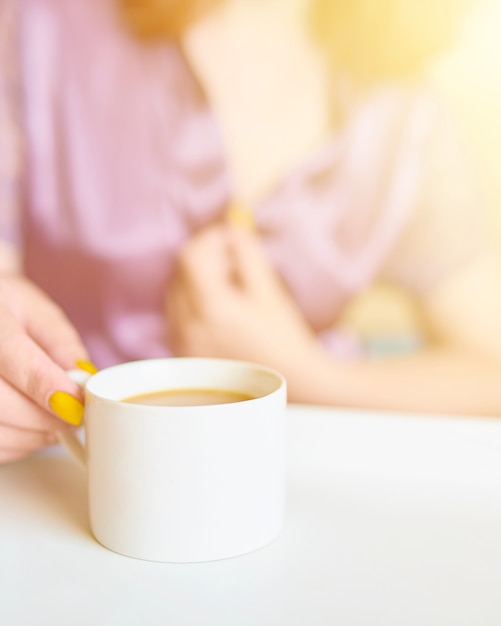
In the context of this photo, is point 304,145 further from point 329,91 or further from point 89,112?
point 89,112

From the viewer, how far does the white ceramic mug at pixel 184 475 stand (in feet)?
1.42

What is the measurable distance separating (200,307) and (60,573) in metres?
0.36

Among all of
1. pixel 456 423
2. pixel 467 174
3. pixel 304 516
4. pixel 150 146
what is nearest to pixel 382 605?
pixel 304 516

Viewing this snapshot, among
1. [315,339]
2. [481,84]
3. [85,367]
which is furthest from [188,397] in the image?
[481,84]

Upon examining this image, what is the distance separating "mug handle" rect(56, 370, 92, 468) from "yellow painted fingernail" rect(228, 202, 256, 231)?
0.89ft

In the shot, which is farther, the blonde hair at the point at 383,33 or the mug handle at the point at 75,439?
the blonde hair at the point at 383,33

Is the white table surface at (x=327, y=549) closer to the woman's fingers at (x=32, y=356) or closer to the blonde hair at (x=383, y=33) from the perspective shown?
the woman's fingers at (x=32, y=356)

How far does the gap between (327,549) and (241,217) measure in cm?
37

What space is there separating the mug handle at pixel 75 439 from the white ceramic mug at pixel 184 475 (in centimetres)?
4

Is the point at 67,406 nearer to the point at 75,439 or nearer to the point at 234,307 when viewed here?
the point at 75,439

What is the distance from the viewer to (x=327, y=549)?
1.56 feet

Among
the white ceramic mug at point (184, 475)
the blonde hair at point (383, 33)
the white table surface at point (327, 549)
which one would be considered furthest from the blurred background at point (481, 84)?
the white ceramic mug at point (184, 475)

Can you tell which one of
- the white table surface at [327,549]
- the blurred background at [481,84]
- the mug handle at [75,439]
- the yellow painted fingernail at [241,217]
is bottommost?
the white table surface at [327,549]

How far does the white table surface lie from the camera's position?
40cm
